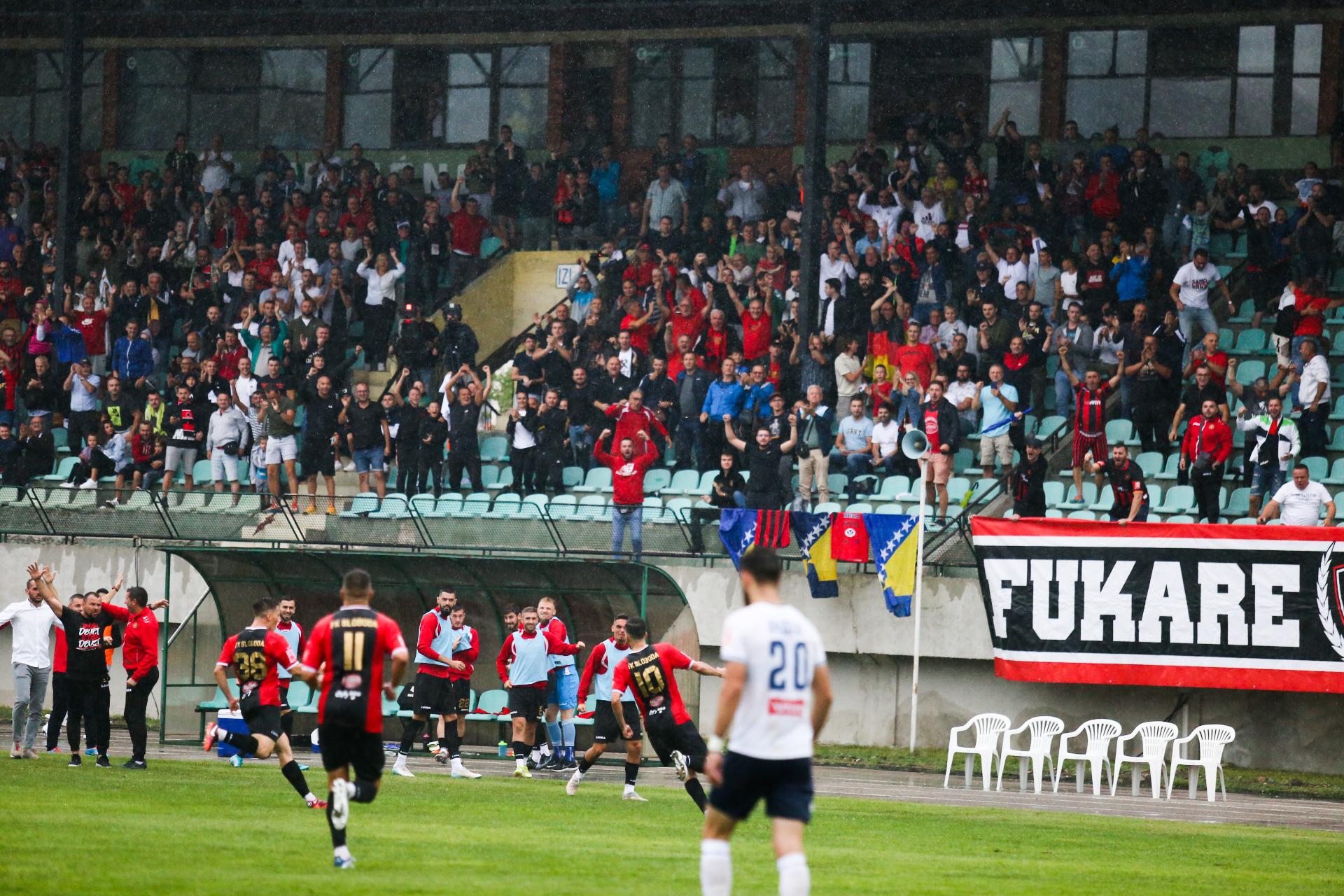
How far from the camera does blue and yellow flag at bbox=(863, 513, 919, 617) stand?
73.9ft

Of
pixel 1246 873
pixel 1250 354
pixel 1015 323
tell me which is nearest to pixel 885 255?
pixel 1015 323

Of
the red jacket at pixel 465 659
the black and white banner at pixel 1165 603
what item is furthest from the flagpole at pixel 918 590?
the red jacket at pixel 465 659

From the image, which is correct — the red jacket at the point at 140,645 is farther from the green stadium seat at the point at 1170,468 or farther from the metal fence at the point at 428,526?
the green stadium seat at the point at 1170,468

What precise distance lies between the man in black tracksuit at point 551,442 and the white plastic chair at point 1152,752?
28.9 feet

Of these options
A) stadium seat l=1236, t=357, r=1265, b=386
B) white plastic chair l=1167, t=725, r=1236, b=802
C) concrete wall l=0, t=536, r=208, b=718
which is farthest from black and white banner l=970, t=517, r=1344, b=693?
concrete wall l=0, t=536, r=208, b=718

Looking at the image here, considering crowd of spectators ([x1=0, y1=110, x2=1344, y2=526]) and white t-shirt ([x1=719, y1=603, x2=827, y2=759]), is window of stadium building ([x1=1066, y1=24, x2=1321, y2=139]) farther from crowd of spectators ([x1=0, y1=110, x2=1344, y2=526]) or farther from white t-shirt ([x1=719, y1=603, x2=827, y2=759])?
white t-shirt ([x1=719, y1=603, x2=827, y2=759])

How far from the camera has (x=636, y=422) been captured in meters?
24.3

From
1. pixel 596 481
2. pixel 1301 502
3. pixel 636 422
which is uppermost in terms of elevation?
pixel 636 422

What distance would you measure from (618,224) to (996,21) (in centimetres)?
842

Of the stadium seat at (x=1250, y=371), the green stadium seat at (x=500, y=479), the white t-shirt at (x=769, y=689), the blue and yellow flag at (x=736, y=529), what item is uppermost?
the stadium seat at (x=1250, y=371)

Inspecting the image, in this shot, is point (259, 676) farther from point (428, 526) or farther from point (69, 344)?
point (69, 344)

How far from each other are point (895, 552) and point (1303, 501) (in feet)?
15.6

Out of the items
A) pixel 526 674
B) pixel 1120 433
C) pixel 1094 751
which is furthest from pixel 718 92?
Answer: pixel 1094 751

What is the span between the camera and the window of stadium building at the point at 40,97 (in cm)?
4003
